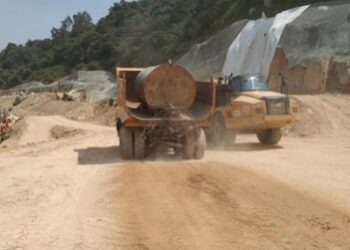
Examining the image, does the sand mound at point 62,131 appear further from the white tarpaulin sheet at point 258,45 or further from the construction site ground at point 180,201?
the construction site ground at point 180,201

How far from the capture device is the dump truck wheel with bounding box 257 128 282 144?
62.3 feet

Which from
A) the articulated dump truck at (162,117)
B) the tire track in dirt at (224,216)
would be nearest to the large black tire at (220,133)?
the articulated dump truck at (162,117)

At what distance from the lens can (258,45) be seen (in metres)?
36.8

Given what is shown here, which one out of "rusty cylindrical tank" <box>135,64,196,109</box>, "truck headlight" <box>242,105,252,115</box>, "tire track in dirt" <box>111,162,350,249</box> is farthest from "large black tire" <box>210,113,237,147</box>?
"tire track in dirt" <box>111,162,350,249</box>

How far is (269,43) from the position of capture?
118 ft

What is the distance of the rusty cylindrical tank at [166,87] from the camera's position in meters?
15.5

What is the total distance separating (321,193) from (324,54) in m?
23.2

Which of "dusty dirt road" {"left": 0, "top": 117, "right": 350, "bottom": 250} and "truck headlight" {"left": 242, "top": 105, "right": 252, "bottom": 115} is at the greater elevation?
"truck headlight" {"left": 242, "top": 105, "right": 252, "bottom": 115}

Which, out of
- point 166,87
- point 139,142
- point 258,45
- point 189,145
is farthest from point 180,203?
point 258,45

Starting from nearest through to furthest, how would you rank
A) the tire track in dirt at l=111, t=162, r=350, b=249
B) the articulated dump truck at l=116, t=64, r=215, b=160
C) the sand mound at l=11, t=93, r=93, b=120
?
the tire track in dirt at l=111, t=162, r=350, b=249 < the articulated dump truck at l=116, t=64, r=215, b=160 < the sand mound at l=11, t=93, r=93, b=120

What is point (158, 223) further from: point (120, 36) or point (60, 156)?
point (120, 36)

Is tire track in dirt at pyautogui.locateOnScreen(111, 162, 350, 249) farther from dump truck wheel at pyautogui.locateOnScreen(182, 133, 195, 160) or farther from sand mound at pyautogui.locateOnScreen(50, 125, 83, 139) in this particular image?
sand mound at pyautogui.locateOnScreen(50, 125, 83, 139)

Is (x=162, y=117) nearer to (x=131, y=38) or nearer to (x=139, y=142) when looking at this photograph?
(x=139, y=142)

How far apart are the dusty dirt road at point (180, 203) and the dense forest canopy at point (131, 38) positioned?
34776mm
